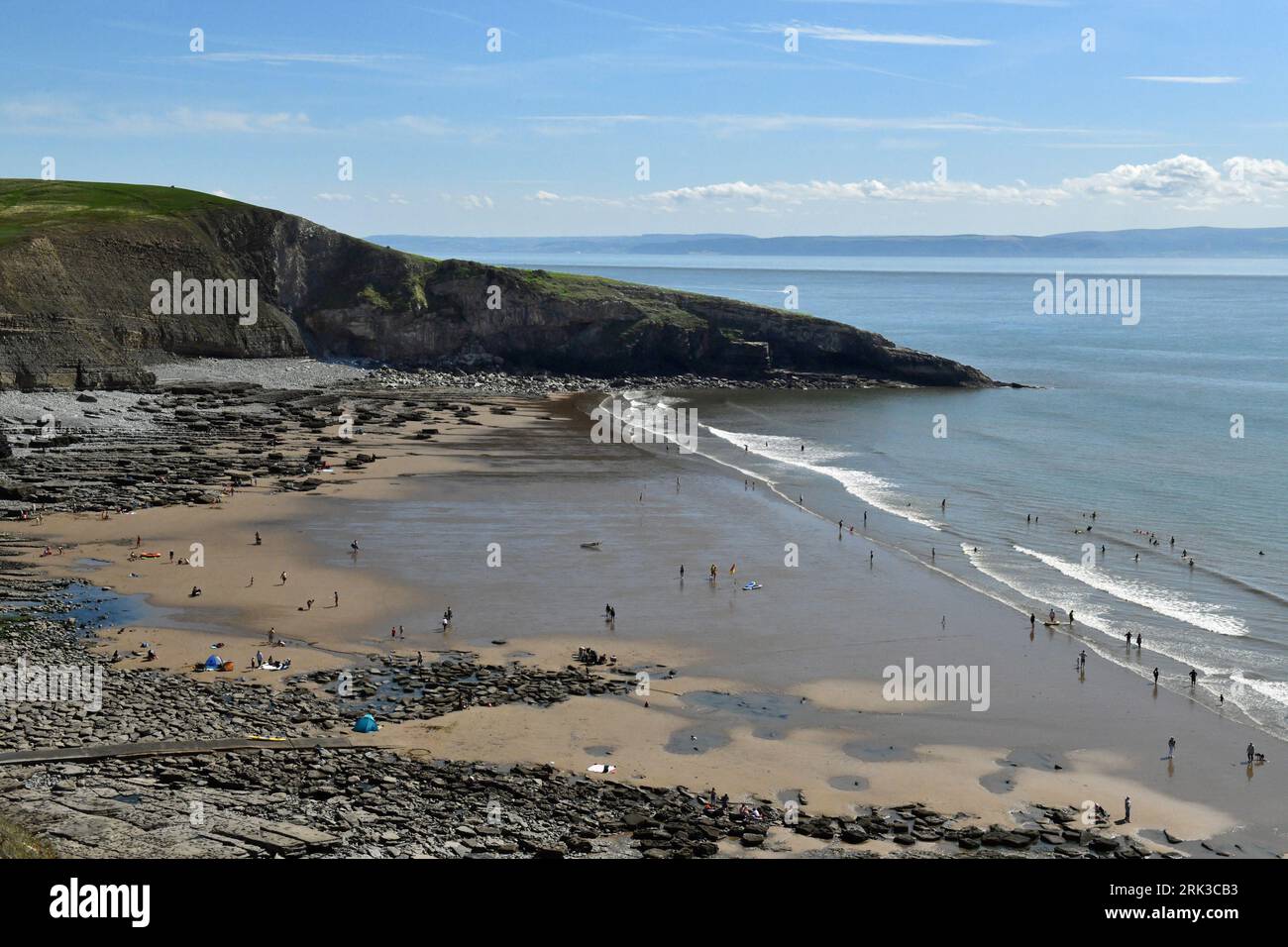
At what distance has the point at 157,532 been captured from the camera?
159 feet

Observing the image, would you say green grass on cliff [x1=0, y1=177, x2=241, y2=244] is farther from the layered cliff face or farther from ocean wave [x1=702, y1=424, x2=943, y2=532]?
ocean wave [x1=702, y1=424, x2=943, y2=532]

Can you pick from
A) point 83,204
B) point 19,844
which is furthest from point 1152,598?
point 83,204

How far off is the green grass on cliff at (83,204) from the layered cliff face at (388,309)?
23 centimetres

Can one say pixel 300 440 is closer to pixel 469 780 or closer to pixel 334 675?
pixel 334 675

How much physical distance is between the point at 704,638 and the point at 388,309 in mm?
81260

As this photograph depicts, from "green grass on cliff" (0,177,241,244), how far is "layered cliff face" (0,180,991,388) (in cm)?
23

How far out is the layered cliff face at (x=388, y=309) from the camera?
98.0 metres

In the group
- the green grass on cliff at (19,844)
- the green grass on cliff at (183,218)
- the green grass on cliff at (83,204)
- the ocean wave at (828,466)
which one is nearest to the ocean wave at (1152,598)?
the ocean wave at (828,466)

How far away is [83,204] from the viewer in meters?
104

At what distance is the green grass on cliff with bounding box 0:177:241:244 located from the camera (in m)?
96.5

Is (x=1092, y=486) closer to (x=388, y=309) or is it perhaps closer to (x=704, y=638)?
(x=704, y=638)

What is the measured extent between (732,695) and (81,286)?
77498 mm

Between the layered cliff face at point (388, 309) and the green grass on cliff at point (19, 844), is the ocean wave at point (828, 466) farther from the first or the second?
the green grass on cliff at point (19, 844)

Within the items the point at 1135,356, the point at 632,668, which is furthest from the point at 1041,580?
the point at 1135,356
